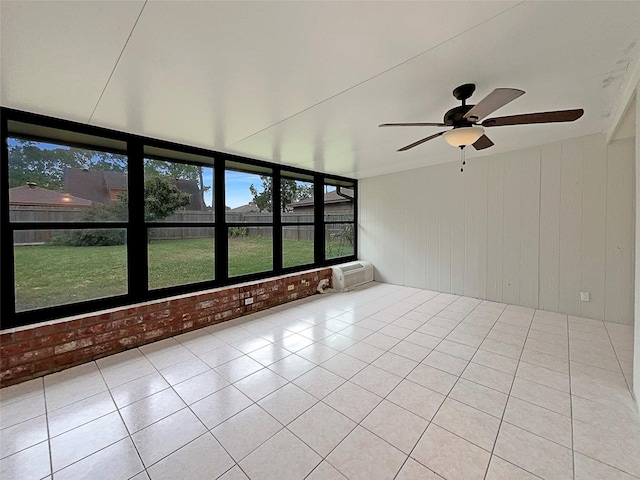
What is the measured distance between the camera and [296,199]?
16.2ft

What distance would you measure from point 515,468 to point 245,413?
166 centimetres

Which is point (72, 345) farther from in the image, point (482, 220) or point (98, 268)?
point (482, 220)

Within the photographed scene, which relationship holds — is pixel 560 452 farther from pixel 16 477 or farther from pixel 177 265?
pixel 177 265

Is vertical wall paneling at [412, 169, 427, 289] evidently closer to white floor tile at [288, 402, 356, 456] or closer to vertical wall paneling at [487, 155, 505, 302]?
vertical wall paneling at [487, 155, 505, 302]

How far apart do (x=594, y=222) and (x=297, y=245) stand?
4.30 m

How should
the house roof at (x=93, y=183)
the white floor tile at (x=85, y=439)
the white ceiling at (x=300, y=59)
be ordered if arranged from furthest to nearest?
1. the house roof at (x=93, y=183)
2. the white floor tile at (x=85, y=439)
3. the white ceiling at (x=300, y=59)

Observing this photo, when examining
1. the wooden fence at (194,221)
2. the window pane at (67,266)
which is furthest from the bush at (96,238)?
the wooden fence at (194,221)

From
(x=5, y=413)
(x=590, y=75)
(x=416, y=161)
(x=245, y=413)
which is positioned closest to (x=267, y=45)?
(x=590, y=75)

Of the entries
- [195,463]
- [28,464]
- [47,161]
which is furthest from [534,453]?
[47,161]

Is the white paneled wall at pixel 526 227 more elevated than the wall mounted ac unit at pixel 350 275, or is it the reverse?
the white paneled wall at pixel 526 227

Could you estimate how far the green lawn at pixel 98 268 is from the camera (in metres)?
2.42

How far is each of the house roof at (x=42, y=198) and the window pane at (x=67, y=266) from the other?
0.27 metres

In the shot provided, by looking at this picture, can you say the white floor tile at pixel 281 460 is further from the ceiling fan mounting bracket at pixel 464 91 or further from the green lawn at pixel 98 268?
the ceiling fan mounting bracket at pixel 464 91

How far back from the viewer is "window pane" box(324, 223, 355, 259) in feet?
17.9
